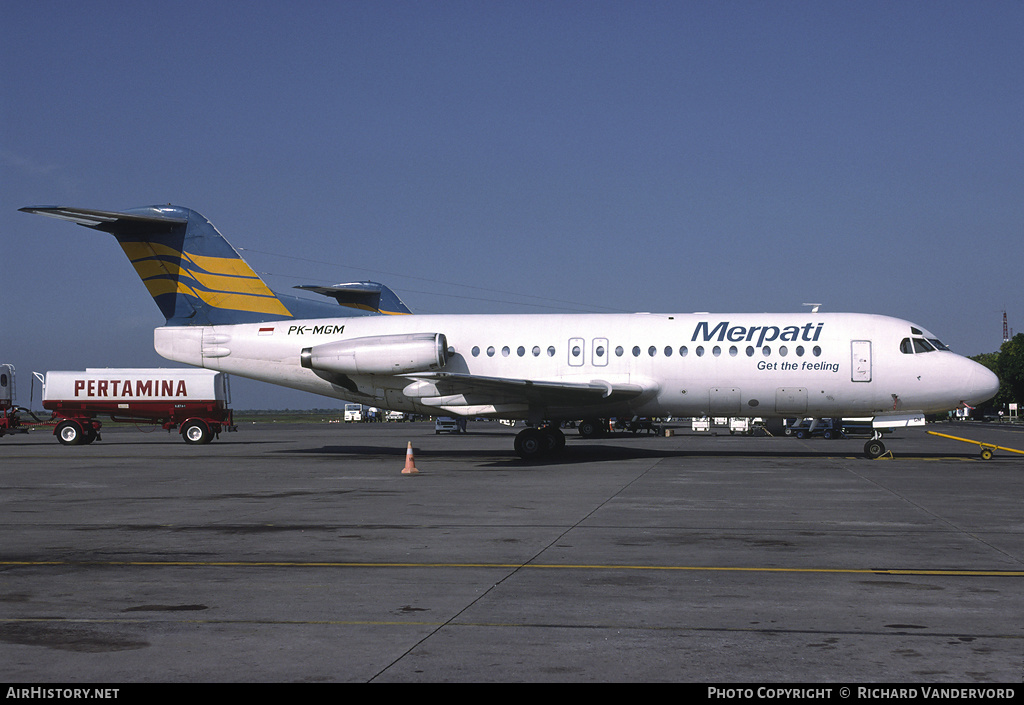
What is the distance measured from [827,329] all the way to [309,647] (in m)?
22.3

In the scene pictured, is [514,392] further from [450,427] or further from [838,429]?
[450,427]

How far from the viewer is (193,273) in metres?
27.9

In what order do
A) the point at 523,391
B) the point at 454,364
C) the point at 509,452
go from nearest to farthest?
the point at 523,391, the point at 454,364, the point at 509,452

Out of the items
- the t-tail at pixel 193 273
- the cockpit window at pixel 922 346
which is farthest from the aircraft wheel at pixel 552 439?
the cockpit window at pixel 922 346

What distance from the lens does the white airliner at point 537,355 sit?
82.3ft

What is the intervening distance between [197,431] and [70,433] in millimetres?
5584

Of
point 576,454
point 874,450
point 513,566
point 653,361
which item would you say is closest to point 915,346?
point 874,450

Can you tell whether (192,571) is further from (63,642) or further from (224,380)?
(224,380)

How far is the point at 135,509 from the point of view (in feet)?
47.7

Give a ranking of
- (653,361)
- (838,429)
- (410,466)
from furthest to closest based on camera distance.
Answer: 1. (838,429)
2. (653,361)
3. (410,466)

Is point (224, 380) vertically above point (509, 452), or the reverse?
point (224, 380)

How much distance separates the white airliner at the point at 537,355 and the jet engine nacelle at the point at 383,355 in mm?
44

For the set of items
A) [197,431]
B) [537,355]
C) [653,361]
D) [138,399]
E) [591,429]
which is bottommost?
[197,431]
